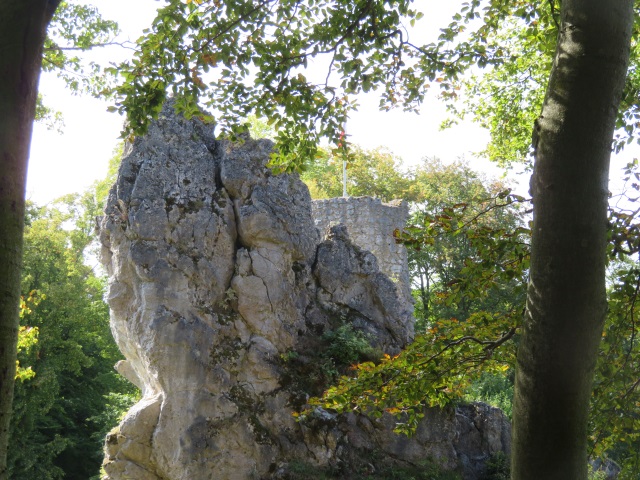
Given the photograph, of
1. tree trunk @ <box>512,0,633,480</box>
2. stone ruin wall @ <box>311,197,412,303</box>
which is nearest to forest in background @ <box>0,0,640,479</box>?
tree trunk @ <box>512,0,633,480</box>

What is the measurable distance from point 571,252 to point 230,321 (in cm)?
947

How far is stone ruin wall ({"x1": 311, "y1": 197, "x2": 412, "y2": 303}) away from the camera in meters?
17.8

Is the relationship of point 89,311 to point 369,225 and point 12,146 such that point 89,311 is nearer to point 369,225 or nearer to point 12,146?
point 369,225

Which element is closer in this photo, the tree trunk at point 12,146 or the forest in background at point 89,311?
the tree trunk at point 12,146

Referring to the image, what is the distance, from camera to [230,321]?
12.3 meters

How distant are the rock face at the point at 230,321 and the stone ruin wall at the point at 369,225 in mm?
3856

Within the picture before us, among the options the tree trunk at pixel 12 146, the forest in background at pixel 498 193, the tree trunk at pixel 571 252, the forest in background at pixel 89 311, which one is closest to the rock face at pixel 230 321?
A: the forest in background at pixel 89 311

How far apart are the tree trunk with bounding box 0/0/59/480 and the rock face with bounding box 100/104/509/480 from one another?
29.1 feet

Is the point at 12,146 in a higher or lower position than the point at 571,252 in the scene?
higher

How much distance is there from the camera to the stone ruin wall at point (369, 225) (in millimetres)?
17812

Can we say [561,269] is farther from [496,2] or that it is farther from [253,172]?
[253,172]

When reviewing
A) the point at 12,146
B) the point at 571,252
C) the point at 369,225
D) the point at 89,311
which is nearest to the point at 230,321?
the point at 369,225

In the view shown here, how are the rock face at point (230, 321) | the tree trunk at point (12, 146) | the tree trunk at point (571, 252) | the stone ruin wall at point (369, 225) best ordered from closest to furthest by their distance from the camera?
the tree trunk at point (12, 146), the tree trunk at point (571, 252), the rock face at point (230, 321), the stone ruin wall at point (369, 225)

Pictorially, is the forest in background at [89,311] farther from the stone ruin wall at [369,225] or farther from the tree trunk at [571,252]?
the tree trunk at [571,252]
